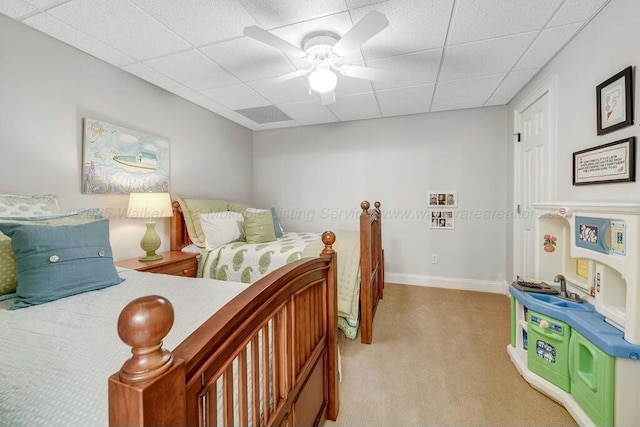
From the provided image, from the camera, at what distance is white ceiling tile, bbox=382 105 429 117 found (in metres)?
3.31

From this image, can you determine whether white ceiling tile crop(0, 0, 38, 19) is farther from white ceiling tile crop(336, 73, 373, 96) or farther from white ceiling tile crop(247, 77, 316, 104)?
white ceiling tile crop(336, 73, 373, 96)

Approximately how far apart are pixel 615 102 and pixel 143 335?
2410mm

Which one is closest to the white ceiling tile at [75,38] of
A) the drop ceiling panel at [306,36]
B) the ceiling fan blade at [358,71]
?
the drop ceiling panel at [306,36]

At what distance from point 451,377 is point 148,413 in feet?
6.45

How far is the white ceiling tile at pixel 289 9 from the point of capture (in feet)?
5.16

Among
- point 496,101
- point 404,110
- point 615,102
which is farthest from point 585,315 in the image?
point 404,110

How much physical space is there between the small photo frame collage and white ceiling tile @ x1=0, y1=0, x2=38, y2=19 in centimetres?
388

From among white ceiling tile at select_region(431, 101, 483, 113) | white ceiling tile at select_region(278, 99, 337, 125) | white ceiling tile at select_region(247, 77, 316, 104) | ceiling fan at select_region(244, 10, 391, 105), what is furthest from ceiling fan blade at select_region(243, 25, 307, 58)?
white ceiling tile at select_region(431, 101, 483, 113)

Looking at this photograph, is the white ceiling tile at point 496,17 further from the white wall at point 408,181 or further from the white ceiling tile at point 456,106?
the white wall at point 408,181

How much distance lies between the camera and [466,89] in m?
2.80

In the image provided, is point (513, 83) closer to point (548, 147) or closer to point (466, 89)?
point (466, 89)

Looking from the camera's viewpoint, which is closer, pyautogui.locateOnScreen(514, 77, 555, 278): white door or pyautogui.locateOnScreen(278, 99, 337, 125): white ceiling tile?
pyautogui.locateOnScreen(514, 77, 555, 278): white door

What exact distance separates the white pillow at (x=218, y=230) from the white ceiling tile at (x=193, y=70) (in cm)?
129

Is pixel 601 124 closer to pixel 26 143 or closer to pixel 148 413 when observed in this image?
pixel 148 413
